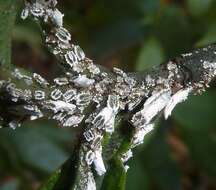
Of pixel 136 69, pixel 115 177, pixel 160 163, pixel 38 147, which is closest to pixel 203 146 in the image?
pixel 160 163

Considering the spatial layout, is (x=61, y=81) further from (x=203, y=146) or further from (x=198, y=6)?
(x=203, y=146)

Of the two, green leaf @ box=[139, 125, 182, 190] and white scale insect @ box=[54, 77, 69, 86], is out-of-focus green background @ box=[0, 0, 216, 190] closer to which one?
green leaf @ box=[139, 125, 182, 190]

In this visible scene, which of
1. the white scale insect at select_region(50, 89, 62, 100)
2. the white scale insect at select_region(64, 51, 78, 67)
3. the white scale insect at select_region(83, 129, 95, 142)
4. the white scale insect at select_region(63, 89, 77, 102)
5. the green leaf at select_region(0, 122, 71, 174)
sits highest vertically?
the green leaf at select_region(0, 122, 71, 174)

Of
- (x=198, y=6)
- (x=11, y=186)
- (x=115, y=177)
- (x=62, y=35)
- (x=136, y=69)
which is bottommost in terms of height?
(x=115, y=177)

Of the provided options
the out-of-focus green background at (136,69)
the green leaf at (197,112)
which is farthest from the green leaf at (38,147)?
the green leaf at (197,112)

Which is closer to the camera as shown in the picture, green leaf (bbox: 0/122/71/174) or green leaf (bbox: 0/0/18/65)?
green leaf (bbox: 0/0/18/65)

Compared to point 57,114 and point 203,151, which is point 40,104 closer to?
point 57,114

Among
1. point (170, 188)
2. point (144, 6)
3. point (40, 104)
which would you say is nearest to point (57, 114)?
point (40, 104)

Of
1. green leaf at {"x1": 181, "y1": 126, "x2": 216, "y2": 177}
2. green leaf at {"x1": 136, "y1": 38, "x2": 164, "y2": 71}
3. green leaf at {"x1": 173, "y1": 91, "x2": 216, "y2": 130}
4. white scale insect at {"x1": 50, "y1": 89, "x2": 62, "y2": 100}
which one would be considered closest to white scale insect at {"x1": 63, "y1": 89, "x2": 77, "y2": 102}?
white scale insect at {"x1": 50, "y1": 89, "x2": 62, "y2": 100}

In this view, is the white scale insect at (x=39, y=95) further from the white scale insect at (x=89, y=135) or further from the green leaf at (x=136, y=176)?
the green leaf at (x=136, y=176)
